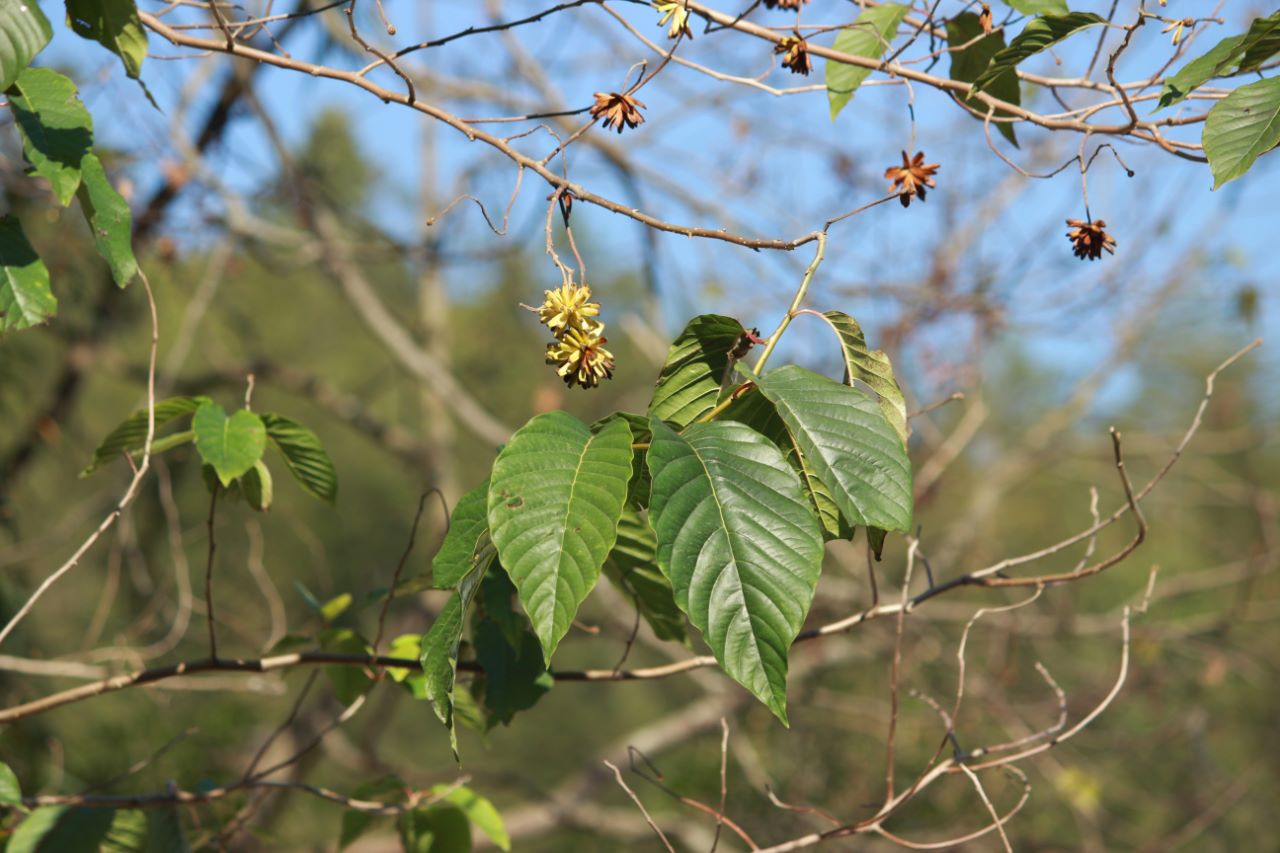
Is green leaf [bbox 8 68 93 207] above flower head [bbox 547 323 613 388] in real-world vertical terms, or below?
above

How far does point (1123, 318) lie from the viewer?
3.33m

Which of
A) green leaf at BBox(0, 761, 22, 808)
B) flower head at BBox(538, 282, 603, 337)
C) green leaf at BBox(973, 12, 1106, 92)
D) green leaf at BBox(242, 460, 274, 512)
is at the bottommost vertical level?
green leaf at BBox(0, 761, 22, 808)

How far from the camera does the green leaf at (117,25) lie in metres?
0.75

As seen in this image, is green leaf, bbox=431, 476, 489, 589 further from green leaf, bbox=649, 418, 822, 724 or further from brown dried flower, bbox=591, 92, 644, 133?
brown dried flower, bbox=591, 92, 644, 133

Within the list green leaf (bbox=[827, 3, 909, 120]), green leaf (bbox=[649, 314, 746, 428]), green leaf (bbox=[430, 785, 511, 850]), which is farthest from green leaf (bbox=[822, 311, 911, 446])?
green leaf (bbox=[430, 785, 511, 850])

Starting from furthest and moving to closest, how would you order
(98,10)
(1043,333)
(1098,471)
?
(1098,471) < (1043,333) < (98,10)

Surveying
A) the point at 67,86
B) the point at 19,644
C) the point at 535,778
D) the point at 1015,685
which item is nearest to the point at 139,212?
the point at 19,644

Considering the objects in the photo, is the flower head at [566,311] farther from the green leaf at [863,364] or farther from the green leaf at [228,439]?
the green leaf at [228,439]

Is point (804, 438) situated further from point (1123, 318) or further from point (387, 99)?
point (1123, 318)

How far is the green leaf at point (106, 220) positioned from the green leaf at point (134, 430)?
187 mm

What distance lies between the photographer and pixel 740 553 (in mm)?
596

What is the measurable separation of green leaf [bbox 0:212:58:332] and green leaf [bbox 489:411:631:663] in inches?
15.8

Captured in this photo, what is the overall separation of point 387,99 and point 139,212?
2.22m

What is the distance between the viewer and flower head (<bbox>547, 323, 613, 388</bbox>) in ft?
2.34
